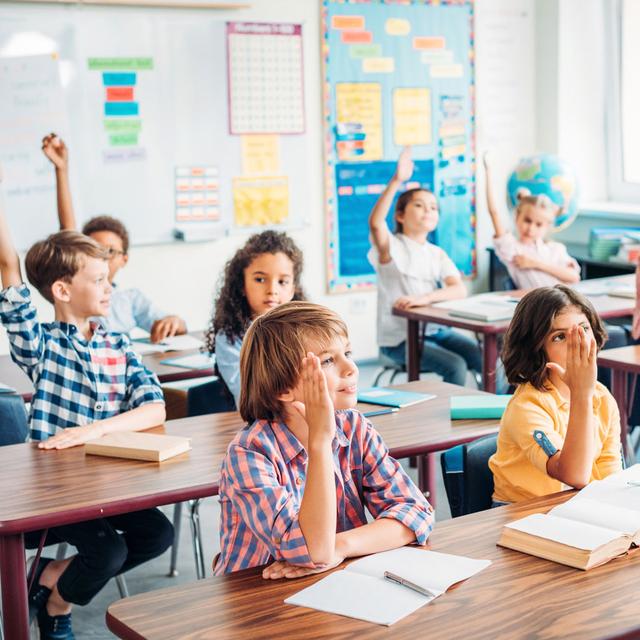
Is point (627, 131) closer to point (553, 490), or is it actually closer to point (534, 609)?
point (553, 490)

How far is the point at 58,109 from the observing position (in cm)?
506

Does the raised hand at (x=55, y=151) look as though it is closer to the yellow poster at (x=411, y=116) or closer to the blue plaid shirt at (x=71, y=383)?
the blue plaid shirt at (x=71, y=383)

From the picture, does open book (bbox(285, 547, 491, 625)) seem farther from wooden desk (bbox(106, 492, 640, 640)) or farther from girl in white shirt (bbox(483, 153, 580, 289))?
girl in white shirt (bbox(483, 153, 580, 289))

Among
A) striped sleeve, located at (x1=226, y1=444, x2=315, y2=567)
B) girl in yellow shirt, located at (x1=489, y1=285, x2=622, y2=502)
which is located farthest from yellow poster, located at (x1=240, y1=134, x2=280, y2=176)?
striped sleeve, located at (x1=226, y1=444, x2=315, y2=567)

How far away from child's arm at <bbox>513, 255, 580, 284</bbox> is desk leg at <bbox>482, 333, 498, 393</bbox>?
106 cm

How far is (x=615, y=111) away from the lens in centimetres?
673

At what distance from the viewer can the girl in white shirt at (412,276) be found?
4.46 meters

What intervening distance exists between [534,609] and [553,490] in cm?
75

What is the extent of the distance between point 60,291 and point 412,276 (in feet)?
7.31

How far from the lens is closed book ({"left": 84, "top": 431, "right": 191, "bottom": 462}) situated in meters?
2.24

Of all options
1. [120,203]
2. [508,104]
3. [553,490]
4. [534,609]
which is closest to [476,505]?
[553,490]

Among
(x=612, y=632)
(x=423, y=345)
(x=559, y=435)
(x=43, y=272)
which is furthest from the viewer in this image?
(x=423, y=345)

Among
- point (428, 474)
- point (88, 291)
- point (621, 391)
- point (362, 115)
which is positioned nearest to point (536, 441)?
point (428, 474)

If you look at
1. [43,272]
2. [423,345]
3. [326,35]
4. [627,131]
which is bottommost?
[423,345]
